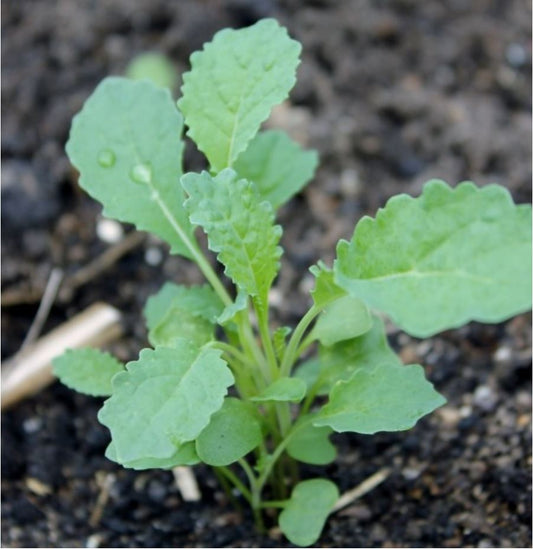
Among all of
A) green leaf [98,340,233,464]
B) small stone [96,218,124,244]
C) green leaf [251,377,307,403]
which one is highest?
green leaf [98,340,233,464]

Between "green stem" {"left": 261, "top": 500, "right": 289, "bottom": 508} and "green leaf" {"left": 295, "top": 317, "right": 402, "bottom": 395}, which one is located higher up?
"green leaf" {"left": 295, "top": 317, "right": 402, "bottom": 395}

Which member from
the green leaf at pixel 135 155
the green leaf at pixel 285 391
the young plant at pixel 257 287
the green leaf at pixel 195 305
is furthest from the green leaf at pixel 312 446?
the green leaf at pixel 135 155

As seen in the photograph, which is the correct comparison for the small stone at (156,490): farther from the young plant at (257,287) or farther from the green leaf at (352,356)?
the green leaf at (352,356)

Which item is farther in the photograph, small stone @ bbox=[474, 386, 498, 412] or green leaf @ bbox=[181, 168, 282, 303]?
small stone @ bbox=[474, 386, 498, 412]

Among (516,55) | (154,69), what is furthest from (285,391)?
(516,55)

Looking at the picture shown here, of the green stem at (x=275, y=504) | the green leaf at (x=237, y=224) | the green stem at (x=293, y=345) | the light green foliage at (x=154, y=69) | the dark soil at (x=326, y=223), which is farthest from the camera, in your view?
the light green foliage at (x=154, y=69)

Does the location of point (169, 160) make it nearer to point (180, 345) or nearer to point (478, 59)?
point (180, 345)

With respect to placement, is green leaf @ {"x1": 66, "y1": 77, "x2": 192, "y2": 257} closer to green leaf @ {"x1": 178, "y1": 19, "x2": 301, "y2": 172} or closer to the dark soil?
green leaf @ {"x1": 178, "y1": 19, "x2": 301, "y2": 172}

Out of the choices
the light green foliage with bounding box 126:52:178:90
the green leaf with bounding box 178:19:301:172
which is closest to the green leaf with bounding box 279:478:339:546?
the green leaf with bounding box 178:19:301:172
